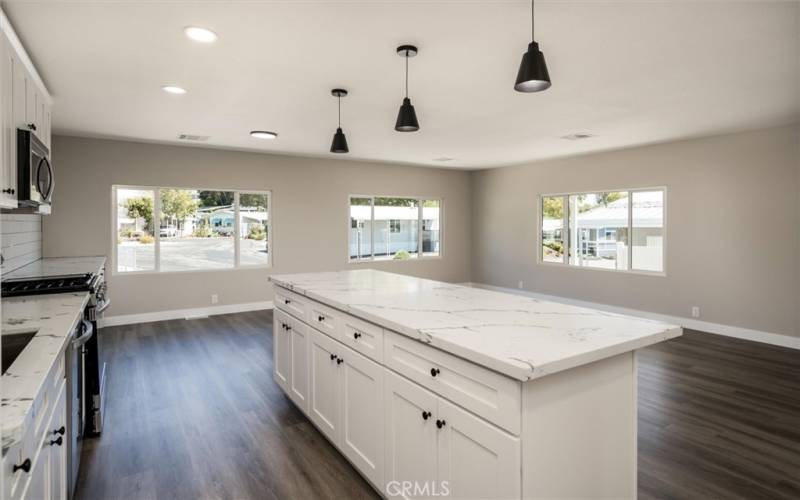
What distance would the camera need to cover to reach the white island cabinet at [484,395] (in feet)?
4.64

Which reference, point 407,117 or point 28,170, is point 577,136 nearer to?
point 407,117

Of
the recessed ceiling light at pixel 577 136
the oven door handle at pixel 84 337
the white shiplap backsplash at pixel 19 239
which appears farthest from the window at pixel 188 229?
the recessed ceiling light at pixel 577 136

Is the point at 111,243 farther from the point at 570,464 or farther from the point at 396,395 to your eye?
the point at 570,464

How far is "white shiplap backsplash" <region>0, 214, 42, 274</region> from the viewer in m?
3.59

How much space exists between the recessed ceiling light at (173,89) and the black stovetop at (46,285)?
5.26 feet

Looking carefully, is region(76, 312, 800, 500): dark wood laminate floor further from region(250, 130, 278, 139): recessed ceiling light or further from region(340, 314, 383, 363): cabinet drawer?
region(250, 130, 278, 139): recessed ceiling light

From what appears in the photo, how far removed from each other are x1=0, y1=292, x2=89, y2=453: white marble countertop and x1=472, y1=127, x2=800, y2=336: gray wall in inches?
249

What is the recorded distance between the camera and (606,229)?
666 cm

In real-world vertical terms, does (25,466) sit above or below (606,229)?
below

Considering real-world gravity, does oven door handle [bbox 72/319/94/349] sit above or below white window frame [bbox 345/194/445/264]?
below

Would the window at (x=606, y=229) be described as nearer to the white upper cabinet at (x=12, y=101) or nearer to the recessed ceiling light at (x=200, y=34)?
the recessed ceiling light at (x=200, y=34)

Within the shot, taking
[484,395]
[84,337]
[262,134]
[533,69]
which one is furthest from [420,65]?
[262,134]

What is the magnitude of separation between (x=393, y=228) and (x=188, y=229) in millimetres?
3520

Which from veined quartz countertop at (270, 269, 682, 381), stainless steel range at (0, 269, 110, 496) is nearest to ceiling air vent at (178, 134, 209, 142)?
stainless steel range at (0, 269, 110, 496)
